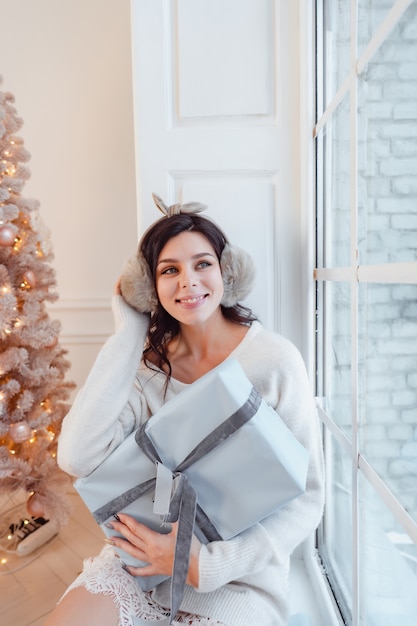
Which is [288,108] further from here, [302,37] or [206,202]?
[206,202]

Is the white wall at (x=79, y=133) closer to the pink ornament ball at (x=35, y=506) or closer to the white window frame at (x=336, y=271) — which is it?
the pink ornament ball at (x=35, y=506)

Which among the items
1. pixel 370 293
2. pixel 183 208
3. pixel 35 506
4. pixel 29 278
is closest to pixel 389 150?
pixel 370 293

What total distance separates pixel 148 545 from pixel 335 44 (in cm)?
134

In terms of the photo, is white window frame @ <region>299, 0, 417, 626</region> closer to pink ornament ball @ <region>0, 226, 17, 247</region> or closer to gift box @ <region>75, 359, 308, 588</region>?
gift box @ <region>75, 359, 308, 588</region>

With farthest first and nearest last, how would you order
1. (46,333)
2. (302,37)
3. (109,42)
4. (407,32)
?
(109,42)
(46,333)
(302,37)
(407,32)

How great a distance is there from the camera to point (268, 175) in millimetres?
1474

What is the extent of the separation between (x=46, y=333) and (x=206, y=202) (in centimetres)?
86

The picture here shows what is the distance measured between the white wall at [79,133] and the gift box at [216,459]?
148 centimetres

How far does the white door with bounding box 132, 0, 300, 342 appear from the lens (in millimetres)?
1418

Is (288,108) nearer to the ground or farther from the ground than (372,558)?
farther from the ground

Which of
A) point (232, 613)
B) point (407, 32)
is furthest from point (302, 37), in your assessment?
point (232, 613)

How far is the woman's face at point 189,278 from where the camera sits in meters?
1.11

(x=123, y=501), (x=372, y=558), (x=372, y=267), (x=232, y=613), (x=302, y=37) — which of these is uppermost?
(x=302, y=37)

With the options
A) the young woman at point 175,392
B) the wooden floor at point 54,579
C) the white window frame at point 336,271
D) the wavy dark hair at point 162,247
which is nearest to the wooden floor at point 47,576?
the wooden floor at point 54,579
